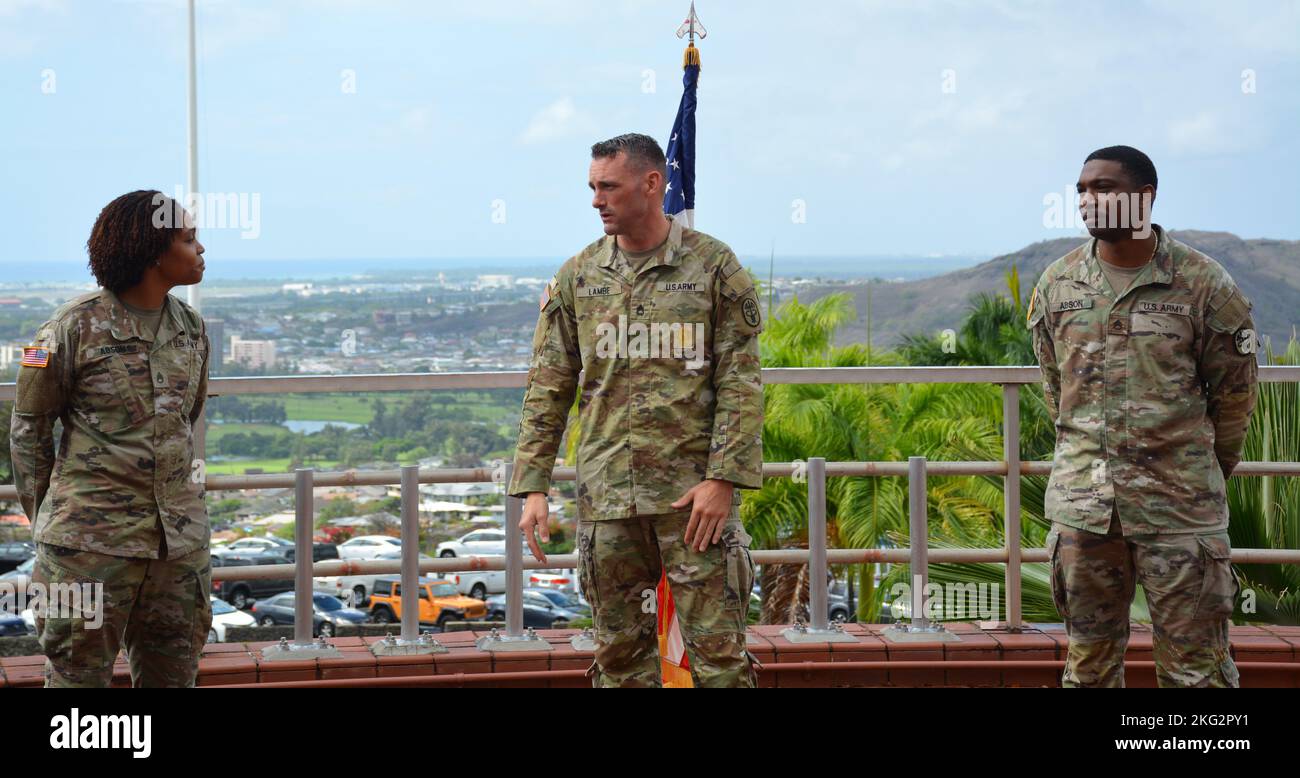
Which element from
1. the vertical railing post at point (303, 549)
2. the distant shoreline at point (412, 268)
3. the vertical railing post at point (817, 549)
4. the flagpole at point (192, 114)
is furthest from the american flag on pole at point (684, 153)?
the distant shoreline at point (412, 268)

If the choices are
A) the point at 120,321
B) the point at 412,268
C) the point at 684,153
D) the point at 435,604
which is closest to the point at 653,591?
the point at 120,321

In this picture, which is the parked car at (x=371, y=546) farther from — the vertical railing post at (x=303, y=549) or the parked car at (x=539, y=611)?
the vertical railing post at (x=303, y=549)

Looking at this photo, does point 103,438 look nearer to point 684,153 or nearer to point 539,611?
point 684,153

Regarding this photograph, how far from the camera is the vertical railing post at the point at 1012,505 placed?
4.78 metres

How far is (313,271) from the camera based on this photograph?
311ft

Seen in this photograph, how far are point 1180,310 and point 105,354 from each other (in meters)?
2.64

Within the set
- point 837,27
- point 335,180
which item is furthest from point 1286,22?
point 335,180

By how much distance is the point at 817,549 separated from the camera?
4.70 metres

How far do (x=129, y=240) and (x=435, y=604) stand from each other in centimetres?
2068

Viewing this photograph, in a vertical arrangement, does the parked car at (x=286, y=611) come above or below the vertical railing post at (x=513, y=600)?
below

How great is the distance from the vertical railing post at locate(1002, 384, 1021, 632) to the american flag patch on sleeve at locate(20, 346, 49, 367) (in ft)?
10.7

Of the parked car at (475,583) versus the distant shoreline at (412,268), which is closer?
the parked car at (475,583)

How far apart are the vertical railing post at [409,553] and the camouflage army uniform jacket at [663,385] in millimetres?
1466
